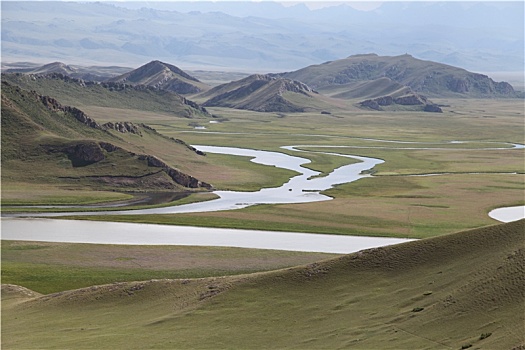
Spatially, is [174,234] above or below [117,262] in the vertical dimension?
below

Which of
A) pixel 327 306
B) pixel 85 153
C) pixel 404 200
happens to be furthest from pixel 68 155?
pixel 327 306

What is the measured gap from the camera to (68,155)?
422 ft

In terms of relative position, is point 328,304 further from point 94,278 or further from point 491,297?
point 94,278

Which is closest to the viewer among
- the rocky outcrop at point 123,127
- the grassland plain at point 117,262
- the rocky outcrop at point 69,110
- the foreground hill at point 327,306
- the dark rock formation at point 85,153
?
the foreground hill at point 327,306

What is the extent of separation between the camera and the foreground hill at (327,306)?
3969 cm

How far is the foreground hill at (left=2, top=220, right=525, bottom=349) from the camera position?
130 feet

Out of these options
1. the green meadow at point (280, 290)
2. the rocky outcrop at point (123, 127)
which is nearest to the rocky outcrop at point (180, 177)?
the green meadow at point (280, 290)

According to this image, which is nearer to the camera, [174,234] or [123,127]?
[174,234]

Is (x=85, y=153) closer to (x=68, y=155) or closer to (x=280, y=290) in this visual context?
(x=68, y=155)

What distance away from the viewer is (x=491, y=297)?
134ft

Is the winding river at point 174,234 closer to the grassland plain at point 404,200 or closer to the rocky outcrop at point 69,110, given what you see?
the grassland plain at point 404,200

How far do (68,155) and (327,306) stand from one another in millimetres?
88380

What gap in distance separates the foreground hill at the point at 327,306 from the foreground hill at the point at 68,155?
209 feet

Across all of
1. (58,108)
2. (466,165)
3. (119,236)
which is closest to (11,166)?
(58,108)
